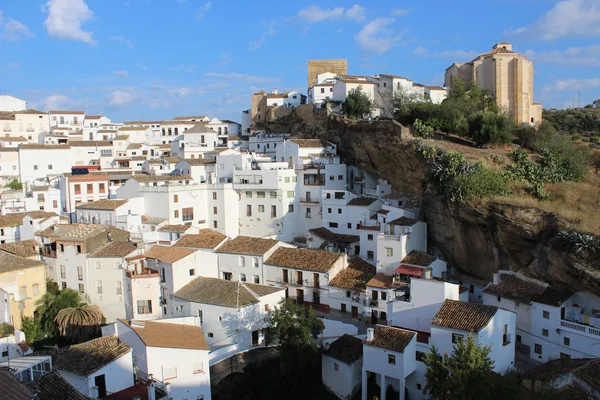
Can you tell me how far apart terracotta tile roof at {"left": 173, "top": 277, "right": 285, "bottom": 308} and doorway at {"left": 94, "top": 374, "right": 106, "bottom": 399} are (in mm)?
7723

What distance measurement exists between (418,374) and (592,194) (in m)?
12.5

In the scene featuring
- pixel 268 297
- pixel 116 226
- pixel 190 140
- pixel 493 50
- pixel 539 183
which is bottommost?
pixel 268 297

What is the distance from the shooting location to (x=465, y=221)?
92.2 ft

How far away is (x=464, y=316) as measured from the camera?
22.0m

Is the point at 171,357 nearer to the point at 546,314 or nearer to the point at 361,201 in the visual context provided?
the point at 546,314

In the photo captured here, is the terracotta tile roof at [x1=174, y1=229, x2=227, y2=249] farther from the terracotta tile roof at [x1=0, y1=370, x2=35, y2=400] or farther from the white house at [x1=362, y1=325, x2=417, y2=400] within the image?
the terracotta tile roof at [x1=0, y1=370, x2=35, y2=400]

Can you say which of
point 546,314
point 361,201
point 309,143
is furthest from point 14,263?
point 546,314

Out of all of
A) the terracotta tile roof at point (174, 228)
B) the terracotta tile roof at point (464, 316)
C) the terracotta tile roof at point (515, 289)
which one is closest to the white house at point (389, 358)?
the terracotta tile roof at point (464, 316)

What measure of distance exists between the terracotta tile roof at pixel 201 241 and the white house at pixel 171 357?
1047 centimetres

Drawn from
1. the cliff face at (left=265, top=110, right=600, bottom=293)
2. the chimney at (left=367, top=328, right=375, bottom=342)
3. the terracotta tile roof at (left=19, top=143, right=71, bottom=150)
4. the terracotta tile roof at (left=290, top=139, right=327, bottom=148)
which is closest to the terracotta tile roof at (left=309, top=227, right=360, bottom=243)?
the cliff face at (left=265, top=110, right=600, bottom=293)

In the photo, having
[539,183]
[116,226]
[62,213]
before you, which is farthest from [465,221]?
[62,213]

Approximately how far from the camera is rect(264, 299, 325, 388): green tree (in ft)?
80.1

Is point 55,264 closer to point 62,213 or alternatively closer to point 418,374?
point 62,213

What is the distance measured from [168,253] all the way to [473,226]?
16.9 m
